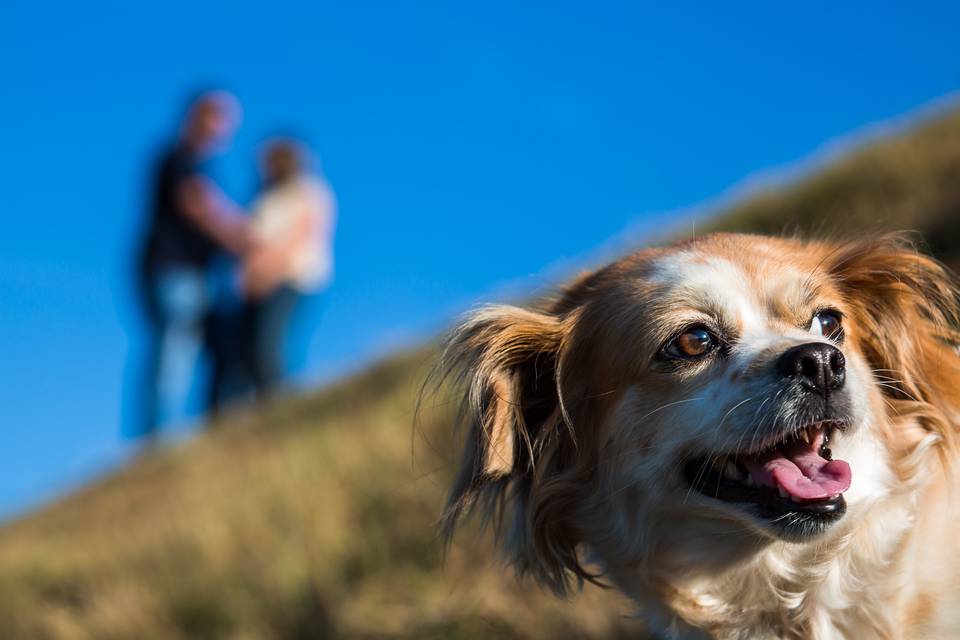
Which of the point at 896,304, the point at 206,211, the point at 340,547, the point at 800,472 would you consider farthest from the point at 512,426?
the point at 206,211

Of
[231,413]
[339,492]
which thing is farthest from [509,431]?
[231,413]

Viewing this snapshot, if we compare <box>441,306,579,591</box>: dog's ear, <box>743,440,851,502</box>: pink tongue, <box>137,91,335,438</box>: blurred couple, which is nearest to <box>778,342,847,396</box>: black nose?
<box>743,440,851,502</box>: pink tongue

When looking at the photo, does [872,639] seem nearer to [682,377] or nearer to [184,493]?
[682,377]

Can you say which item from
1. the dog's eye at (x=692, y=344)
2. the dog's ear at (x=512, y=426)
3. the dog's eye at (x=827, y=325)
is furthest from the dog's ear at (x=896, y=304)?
the dog's ear at (x=512, y=426)

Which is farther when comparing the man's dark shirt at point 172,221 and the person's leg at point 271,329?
the person's leg at point 271,329

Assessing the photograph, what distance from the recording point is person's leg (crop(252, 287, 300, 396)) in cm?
939

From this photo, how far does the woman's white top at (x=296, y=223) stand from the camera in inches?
363

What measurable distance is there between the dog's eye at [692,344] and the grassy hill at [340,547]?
2.82ft

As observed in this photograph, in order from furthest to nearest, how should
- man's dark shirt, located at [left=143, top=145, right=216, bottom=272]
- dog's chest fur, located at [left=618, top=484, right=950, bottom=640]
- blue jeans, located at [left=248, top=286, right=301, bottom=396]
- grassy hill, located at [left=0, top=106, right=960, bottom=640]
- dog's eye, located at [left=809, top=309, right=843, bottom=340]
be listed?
1. blue jeans, located at [left=248, top=286, right=301, bottom=396]
2. man's dark shirt, located at [left=143, top=145, right=216, bottom=272]
3. grassy hill, located at [left=0, top=106, right=960, bottom=640]
4. dog's eye, located at [left=809, top=309, right=843, bottom=340]
5. dog's chest fur, located at [left=618, top=484, right=950, bottom=640]

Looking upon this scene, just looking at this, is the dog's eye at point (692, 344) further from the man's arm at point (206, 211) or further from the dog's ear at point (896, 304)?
the man's arm at point (206, 211)

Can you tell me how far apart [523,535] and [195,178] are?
20.4ft

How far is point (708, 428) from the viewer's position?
3.02m

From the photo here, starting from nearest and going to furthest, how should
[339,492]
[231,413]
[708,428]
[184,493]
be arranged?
[708,428], [339,492], [184,493], [231,413]

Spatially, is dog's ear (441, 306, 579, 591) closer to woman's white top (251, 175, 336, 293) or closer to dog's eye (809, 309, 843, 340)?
dog's eye (809, 309, 843, 340)
